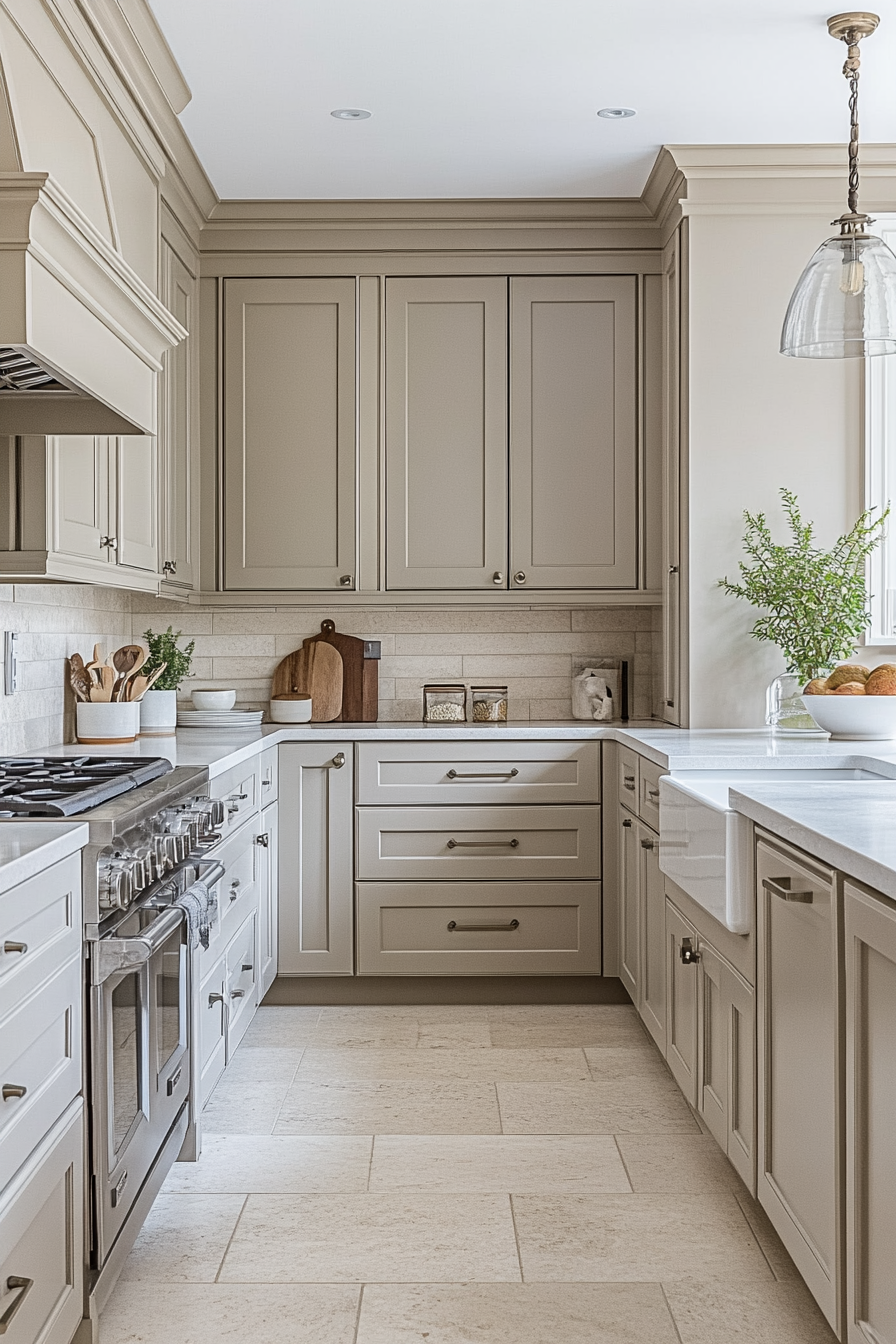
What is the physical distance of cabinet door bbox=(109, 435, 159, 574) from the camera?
2.99m

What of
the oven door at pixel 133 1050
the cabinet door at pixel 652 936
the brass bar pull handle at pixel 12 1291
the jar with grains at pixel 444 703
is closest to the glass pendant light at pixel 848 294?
the cabinet door at pixel 652 936

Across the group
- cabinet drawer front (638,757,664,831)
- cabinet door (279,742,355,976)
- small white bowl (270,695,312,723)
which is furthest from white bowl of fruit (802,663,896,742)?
small white bowl (270,695,312,723)

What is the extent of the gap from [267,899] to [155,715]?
2.19 ft

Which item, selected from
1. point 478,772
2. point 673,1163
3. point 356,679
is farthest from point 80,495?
point 673,1163

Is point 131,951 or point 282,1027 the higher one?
point 131,951

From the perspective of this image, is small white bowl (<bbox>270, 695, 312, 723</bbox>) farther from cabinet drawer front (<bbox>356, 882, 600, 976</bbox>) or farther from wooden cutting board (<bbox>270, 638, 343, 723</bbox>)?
cabinet drawer front (<bbox>356, 882, 600, 976</bbox>)

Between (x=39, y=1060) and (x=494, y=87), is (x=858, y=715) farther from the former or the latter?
(x=39, y=1060)

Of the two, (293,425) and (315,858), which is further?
(293,425)

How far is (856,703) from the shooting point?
10.6 feet

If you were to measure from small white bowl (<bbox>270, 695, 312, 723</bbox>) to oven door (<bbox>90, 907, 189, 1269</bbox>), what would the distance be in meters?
1.69

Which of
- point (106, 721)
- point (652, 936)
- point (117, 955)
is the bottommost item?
point (652, 936)

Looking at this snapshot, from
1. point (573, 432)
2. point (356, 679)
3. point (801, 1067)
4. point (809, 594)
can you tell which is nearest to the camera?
point (801, 1067)

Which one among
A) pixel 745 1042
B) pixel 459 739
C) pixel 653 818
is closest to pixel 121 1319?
pixel 745 1042

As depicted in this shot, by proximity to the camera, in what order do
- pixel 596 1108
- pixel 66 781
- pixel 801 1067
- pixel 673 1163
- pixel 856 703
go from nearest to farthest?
pixel 801 1067 < pixel 66 781 < pixel 673 1163 < pixel 596 1108 < pixel 856 703
